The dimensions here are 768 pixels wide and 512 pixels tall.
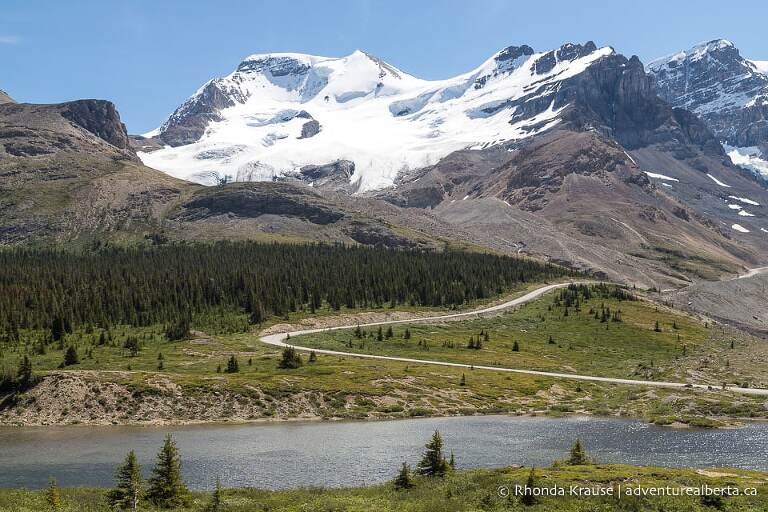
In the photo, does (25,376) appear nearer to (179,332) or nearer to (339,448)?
(179,332)

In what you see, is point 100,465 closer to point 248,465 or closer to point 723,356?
point 248,465

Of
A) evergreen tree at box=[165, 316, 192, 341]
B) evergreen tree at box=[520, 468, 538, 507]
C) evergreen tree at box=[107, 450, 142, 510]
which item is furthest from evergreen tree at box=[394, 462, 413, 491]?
evergreen tree at box=[165, 316, 192, 341]

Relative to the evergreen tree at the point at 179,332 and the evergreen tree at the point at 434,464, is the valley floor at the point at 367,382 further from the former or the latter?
the evergreen tree at the point at 434,464

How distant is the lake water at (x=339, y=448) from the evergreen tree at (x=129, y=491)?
10940 mm

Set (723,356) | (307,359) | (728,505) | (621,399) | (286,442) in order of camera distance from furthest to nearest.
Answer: (723,356), (307,359), (621,399), (286,442), (728,505)

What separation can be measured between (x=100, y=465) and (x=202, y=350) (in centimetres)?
6060

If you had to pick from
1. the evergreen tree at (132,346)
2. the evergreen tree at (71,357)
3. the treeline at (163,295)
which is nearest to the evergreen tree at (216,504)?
the evergreen tree at (71,357)

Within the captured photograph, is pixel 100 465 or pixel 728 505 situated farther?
pixel 100 465

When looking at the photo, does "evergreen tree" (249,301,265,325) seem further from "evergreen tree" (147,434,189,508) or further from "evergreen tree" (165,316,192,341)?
"evergreen tree" (147,434,189,508)

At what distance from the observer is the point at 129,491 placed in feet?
140

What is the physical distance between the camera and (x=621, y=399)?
306 ft

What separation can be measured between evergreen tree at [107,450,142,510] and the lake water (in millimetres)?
10940

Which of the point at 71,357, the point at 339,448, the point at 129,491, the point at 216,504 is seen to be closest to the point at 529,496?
the point at 216,504

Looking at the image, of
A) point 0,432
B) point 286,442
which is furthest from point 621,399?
point 0,432
